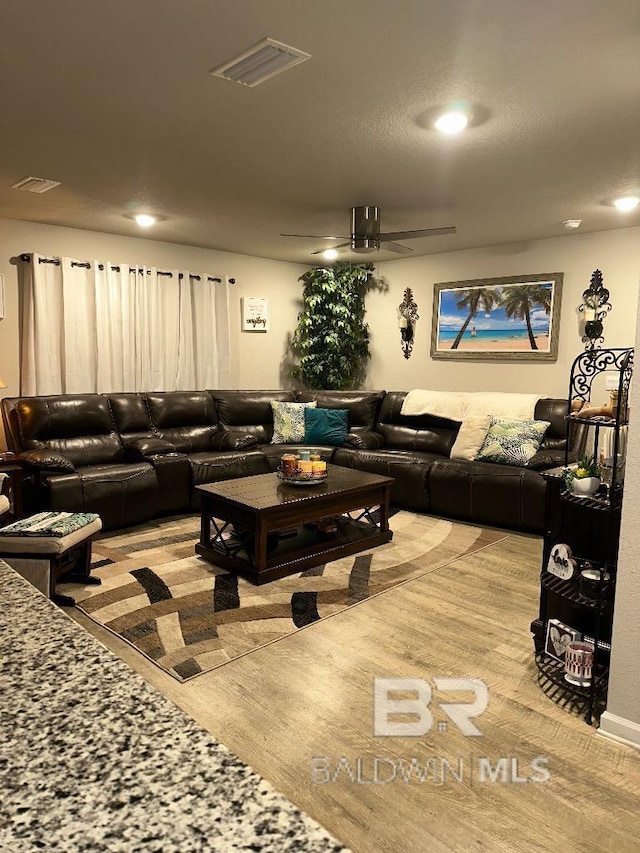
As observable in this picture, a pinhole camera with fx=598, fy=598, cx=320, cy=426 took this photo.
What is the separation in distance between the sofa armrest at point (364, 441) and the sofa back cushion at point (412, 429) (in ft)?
0.50

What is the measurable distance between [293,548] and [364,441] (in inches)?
85.1

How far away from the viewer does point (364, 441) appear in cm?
588

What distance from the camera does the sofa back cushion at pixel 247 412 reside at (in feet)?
19.9

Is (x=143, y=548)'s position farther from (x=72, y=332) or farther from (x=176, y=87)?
(x=176, y=87)

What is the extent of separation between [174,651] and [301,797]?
1077 mm

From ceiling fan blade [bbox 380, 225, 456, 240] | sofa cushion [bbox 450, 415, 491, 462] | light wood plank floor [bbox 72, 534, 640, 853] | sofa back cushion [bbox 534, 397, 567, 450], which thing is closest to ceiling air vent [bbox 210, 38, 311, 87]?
ceiling fan blade [bbox 380, 225, 456, 240]

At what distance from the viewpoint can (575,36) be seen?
2010mm

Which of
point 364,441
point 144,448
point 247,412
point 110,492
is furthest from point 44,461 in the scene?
point 364,441

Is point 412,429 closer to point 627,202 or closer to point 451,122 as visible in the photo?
point 627,202

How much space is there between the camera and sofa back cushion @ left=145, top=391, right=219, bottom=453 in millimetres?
5543

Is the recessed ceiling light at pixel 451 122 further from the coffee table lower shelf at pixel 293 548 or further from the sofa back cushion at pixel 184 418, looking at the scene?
the sofa back cushion at pixel 184 418

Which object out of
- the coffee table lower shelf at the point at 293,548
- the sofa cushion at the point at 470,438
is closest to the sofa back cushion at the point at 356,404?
the sofa cushion at the point at 470,438

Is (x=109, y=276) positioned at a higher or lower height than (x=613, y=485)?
higher

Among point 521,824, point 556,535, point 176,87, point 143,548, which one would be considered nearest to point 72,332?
point 143,548
